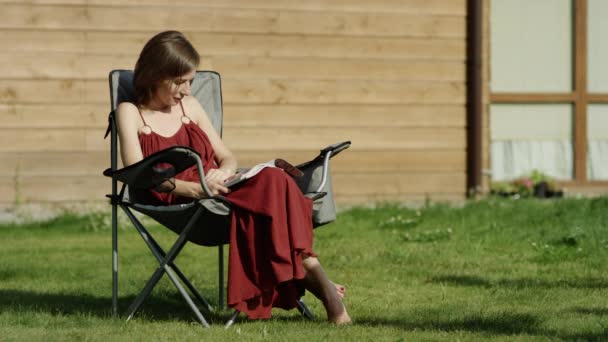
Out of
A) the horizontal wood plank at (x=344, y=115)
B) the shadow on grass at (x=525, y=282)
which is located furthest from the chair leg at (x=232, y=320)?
the horizontal wood plank at (x=344, y=115)

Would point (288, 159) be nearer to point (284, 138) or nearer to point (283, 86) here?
point (284, 138)

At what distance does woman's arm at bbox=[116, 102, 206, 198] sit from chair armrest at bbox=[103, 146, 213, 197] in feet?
0.25

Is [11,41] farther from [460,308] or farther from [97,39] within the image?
[460,308]

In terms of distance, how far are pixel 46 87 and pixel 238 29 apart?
1.43 m

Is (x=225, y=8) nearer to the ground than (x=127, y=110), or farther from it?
farther from it

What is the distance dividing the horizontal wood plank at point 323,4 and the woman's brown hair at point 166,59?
3.84 metres

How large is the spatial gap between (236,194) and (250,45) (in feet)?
14.6

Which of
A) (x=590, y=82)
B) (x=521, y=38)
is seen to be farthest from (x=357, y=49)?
(x=590, y=82)

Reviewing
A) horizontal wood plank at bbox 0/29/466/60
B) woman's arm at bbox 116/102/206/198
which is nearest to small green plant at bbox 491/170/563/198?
horizontal wood plank at bbox 0/29/466/60

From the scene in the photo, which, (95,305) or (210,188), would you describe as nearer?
(210,188)

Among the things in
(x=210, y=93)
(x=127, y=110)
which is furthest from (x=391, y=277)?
(x=127, y=110)

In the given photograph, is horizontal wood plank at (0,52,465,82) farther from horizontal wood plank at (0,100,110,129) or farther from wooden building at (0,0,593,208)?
horizontal wood plank at (0,100,110,129)

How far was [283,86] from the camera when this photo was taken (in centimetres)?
862

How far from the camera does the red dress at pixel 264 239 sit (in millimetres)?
4141
